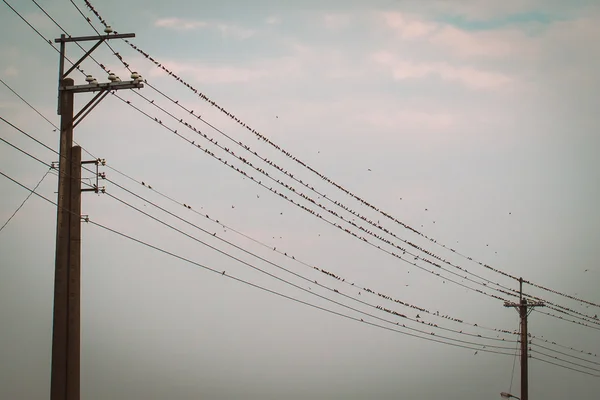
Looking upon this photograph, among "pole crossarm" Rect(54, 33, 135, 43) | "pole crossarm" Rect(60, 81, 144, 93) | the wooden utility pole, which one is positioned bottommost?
the wooden utility pole

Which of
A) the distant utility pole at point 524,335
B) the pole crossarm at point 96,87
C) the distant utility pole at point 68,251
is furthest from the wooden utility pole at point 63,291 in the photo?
the distant utility pole at point 524,335

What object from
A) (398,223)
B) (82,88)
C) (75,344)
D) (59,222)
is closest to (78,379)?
(75,344)

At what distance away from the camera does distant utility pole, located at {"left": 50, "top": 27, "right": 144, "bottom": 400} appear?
21.8 metres

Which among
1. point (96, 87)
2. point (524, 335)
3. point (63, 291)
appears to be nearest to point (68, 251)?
point (63, 291)

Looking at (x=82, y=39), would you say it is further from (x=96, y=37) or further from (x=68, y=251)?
(x=68, y=251)

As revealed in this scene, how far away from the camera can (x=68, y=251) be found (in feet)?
72.7

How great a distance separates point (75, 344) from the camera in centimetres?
2200

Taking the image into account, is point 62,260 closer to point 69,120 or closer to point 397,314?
point 69,120

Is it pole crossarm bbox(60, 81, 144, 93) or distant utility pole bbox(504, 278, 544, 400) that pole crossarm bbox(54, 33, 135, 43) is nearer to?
pole crossarm bbox(60, 81, 144, 93)

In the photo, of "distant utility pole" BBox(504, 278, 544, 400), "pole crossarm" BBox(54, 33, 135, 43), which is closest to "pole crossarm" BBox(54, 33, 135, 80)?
"pole crossarm" BBox(54, 33, 135, 43)

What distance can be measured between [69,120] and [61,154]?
1.04 m

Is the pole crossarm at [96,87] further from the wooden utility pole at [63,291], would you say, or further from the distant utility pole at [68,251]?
the wooden utility pole at [63,291]

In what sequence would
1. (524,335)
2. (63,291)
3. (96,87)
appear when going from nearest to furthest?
1. (63,291)
2. (96,87)
3. (524,335)

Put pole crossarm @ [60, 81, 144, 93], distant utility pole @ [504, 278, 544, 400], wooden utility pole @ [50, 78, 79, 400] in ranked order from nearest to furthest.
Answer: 1. wooden utility pole @ [50, 78, 79, 400]
2. pole crossarm @ [60, 81, 144, 93]
3. distant utility pole @ [504, 278, 544, 400]
